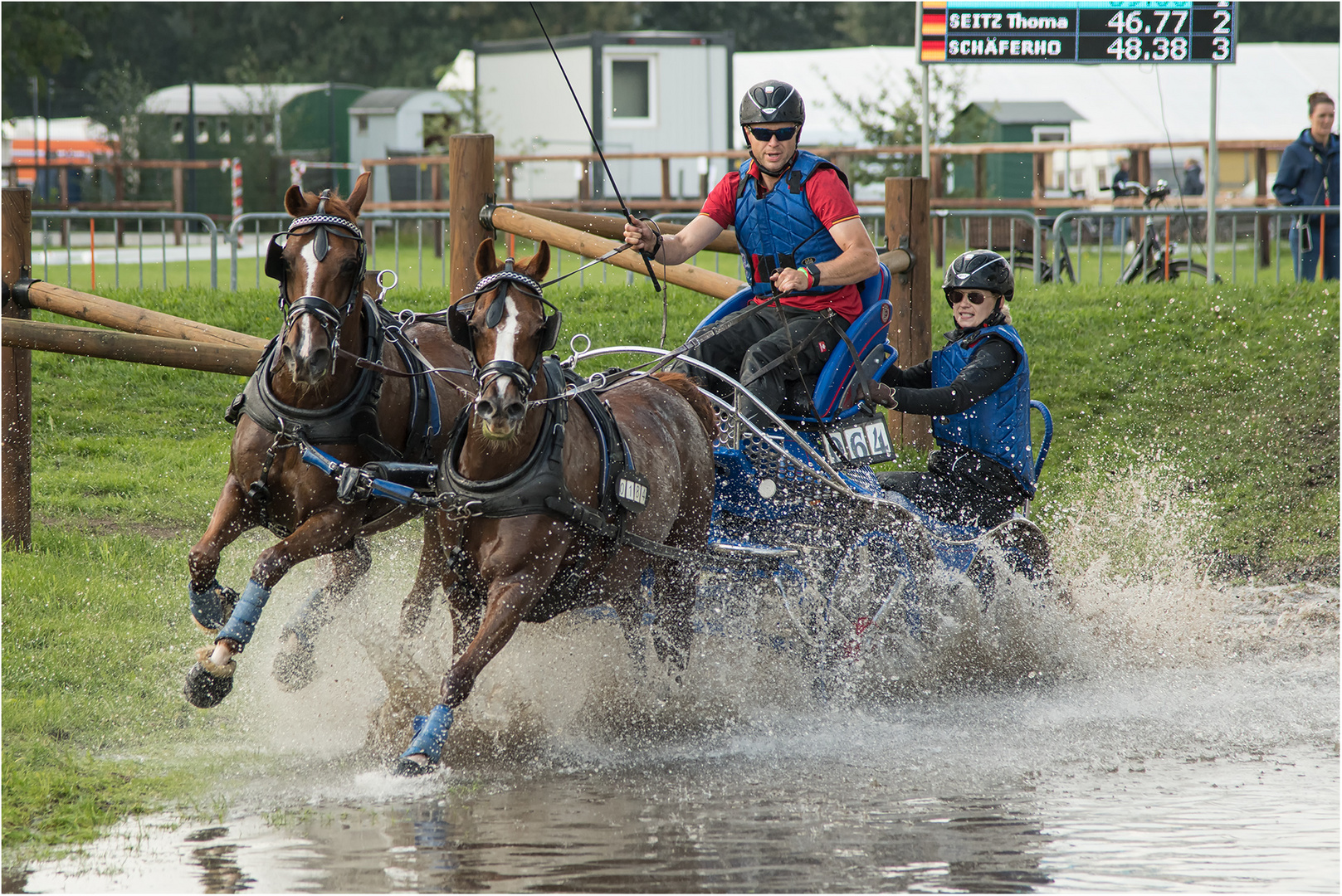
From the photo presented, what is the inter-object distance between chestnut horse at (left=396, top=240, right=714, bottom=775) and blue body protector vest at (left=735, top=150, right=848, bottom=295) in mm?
909

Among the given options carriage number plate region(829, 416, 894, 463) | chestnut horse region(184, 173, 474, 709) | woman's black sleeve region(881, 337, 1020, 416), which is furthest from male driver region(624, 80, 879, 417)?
chestnut horse region(184, 173, 474, 709)

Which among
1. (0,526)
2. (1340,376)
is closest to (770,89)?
(0,526)

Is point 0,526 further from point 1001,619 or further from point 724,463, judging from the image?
point 1001,619

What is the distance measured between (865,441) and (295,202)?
8.25 ft

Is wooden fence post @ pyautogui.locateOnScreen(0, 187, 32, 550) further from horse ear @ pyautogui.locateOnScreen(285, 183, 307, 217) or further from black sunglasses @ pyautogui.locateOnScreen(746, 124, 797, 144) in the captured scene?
black sunglasses @ pyautogui.locateOnScreen(746, 124, 797, 144)

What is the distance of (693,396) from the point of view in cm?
590

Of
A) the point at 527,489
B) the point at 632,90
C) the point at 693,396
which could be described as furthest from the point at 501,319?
the point at 632,90

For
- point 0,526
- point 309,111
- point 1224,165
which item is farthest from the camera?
point 309,111

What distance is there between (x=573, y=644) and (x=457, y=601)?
2.51 ft

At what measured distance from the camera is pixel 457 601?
5082mm

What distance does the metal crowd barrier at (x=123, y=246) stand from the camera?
1277cm

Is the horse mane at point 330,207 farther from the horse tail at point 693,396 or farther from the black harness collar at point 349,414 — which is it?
the horse tail at point 693,396

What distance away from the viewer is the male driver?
5.77 meters

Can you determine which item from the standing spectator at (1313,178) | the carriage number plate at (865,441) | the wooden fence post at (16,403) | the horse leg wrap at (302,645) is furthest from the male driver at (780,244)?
the standing spectator at (1313,178)
